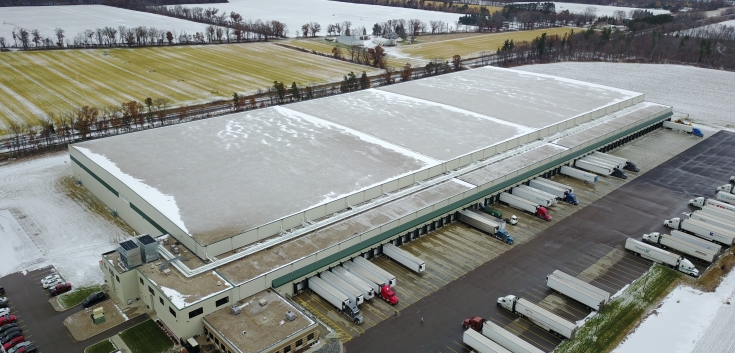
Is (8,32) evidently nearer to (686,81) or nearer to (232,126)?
(232,126)

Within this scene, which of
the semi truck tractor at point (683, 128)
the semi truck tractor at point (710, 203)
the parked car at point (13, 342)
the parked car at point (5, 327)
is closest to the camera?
the parked car at point (13, 342)

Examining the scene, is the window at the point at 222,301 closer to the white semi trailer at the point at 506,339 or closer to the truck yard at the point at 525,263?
the truck yard at the point at 525,263

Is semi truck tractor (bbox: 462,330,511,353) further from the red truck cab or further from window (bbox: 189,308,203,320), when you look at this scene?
window (bbox: 189,308,203,320)

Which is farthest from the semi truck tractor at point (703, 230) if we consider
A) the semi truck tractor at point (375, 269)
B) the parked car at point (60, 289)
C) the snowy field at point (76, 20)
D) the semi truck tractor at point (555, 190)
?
the snowy field at point (76, 20)

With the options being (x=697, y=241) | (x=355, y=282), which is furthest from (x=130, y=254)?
(x=697, y=241)

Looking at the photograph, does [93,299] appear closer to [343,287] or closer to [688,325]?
[343,287]

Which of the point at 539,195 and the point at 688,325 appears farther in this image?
the point at 539,195
